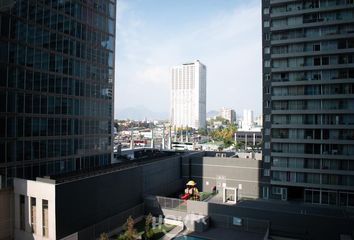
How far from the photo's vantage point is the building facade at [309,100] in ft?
148

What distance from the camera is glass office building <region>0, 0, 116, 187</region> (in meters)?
34.1

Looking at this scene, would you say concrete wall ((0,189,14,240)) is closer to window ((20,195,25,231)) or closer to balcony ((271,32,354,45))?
window ((20,195,25,231))

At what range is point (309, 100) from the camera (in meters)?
47.2

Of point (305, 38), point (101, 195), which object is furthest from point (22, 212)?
point (305, 38)

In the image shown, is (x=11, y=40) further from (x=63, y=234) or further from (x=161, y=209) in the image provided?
(x=161, y=209)

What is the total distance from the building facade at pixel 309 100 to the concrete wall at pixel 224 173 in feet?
6.41

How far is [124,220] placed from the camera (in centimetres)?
3628

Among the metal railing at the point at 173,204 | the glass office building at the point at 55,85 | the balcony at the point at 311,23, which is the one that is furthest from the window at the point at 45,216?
the balcony at the point at 311,23

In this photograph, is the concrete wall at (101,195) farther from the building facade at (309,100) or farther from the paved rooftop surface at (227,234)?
the building facade at (309,100)

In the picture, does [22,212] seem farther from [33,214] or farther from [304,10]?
[304,10]

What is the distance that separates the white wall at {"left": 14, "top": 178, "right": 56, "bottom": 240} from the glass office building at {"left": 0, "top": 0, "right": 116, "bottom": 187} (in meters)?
2.93

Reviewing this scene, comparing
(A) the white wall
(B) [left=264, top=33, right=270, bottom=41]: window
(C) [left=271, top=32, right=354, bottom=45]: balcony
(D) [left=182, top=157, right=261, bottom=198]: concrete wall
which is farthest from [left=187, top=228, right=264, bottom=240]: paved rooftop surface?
(B) [left=264, top=33, right=270, bottom=41]: window

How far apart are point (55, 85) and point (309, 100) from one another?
37145mm

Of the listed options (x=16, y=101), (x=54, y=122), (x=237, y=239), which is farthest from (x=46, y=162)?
(x=237, y=239)
